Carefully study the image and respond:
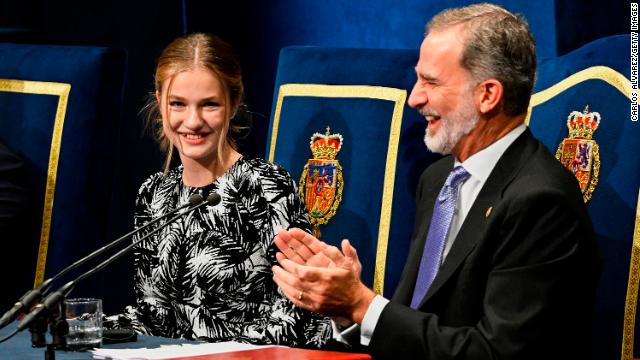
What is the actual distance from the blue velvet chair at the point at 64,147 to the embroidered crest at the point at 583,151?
1.68 metres

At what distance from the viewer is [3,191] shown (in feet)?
11.5

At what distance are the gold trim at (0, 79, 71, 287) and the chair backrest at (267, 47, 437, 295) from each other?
2.63 feet

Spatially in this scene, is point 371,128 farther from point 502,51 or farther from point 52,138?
point 52,138

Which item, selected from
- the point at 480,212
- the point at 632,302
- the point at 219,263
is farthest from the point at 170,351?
the point at 632,302

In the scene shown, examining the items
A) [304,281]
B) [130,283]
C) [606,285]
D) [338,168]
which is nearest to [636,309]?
[606,285]

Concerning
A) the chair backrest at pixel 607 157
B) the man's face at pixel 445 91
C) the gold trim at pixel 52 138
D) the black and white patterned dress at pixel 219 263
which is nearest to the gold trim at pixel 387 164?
the black and white patterned dress at pixel 219 263

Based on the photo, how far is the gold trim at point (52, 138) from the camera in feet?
12.0

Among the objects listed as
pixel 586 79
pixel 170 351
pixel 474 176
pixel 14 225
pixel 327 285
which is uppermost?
pixel 586 79

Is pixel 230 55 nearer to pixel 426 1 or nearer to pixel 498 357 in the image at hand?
pixel 426 1

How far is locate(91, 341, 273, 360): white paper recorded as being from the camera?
2188 millimetres

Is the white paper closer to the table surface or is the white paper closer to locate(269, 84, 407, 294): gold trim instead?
the table surface

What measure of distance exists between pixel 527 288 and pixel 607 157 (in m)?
0.70

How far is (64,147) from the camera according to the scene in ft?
12.1

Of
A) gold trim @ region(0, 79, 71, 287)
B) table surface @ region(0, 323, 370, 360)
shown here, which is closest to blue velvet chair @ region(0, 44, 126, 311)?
gold trim @ region(0, 79, 71, 287)
